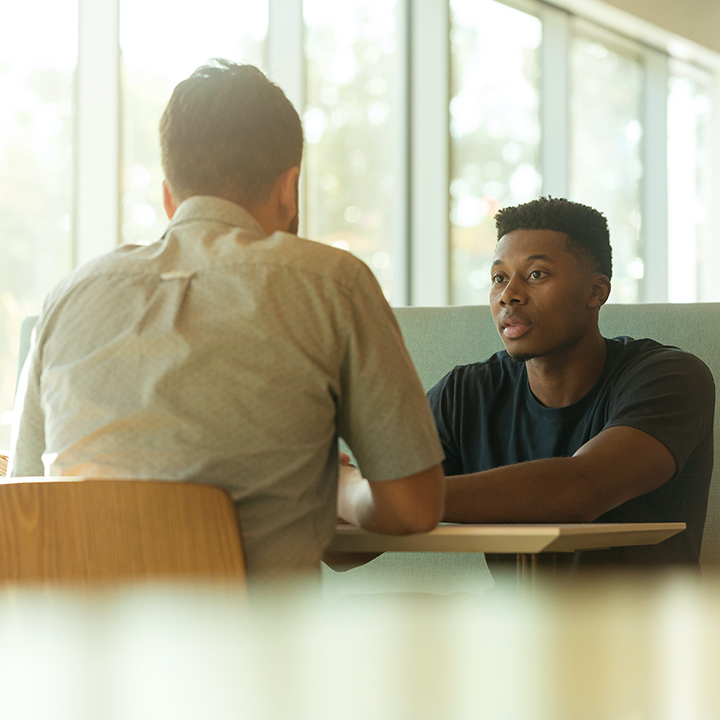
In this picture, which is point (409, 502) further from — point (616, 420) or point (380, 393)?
point (616, 420)

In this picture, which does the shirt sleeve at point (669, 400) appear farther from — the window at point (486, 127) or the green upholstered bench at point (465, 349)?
the window at point (486, 127)

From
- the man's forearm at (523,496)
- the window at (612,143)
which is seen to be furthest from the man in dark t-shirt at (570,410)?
the window at (612,143)

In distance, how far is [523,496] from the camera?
125cm

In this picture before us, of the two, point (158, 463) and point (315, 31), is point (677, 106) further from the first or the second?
point (158, 463)

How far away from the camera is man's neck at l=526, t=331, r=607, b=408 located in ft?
5.53

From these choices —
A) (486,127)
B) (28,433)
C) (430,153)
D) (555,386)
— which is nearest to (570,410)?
(555,386)

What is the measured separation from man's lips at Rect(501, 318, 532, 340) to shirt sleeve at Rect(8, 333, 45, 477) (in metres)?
0.98

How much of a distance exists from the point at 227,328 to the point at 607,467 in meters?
0.64

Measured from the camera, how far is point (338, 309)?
909 millimetres

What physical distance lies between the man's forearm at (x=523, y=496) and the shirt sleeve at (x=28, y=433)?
53 centimetres

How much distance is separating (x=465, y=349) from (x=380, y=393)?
1318 mm

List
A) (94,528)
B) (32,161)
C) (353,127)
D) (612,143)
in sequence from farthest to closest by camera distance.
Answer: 1. (612,143)
2. (353,127)
3. (32,161)
4. (94,528)

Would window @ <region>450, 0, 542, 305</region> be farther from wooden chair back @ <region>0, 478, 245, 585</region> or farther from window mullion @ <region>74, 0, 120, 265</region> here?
wooden chair back @ <region>0, 478, 245, 585</region>

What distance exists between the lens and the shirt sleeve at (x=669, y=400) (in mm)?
1394
